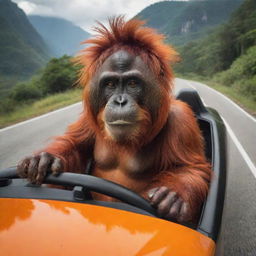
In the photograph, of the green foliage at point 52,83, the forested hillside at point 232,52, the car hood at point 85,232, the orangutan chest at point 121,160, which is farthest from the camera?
the forested hillside at point 232,52

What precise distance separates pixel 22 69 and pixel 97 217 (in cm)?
5519

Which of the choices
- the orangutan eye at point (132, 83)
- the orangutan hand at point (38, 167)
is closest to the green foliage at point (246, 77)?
the orangutan eye at point (132, 83)

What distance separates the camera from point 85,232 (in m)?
1.19

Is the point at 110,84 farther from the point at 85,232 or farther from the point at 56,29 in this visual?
the point at 56,29

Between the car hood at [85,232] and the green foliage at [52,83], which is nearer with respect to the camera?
the car hood at [85,232]

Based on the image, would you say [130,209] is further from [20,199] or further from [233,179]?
[233,179]

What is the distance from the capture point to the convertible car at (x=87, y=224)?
43.0 inches

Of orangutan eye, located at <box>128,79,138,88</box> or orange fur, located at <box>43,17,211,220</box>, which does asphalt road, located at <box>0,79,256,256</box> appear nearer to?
orange fur, located at <box>43,17,211,220</box>

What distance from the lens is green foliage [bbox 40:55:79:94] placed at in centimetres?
1813

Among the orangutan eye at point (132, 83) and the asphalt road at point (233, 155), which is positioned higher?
the orangutan eye at point (132, 83)

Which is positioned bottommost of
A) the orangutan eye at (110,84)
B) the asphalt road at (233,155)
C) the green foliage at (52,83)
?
the green foliage at (52,83)

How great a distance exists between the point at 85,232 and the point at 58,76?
717 inches

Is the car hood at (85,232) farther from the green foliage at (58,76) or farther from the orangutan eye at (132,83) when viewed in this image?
the green foliage at (58,76)

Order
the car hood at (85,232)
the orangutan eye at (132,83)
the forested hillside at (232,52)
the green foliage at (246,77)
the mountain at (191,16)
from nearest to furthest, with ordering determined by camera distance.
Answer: the car hood at (85,232) < the orangutan eye at (132,83) < the green foliage at (246,77) < the forested hillside at (232,52) < the mountain at (191,16)
